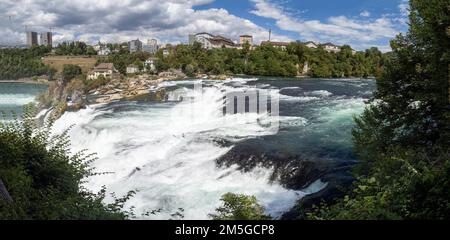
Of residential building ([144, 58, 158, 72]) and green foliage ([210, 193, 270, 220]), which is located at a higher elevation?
residential building ([144, 58, 158, 72])

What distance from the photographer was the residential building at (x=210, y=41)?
71062 mm

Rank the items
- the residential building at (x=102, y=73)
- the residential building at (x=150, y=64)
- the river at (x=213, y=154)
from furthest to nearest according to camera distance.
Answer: the residential building at (x=150, y=64), the residential building at (x=102, y=73), the river at (x=213, y=154)

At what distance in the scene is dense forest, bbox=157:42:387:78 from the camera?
56562 mm

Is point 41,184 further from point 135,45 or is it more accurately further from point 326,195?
point 135,45

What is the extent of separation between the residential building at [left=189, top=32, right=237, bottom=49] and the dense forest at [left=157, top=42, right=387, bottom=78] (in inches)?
99.5

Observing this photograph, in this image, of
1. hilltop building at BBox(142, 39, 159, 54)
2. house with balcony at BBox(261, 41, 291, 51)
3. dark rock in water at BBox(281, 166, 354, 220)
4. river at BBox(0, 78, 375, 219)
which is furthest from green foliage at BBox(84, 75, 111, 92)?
hilltop building at BBox(142, 39, 159, 54)

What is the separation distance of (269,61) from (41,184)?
5503 centimetres

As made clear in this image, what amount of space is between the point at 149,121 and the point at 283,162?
403 inches

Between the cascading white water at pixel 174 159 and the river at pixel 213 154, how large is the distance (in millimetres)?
27

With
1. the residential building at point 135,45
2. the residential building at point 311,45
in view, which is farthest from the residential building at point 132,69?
the residential building at point 311,45

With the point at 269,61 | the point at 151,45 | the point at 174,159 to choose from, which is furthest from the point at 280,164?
the point at 151,45

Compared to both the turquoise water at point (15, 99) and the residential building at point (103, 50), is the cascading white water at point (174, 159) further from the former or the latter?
the residential building at point (103, 50)

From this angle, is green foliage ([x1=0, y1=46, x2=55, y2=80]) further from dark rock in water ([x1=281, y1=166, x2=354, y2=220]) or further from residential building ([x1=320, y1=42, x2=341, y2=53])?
dark rock in water ([x1=281, y1=166, x2=354, y2=220])

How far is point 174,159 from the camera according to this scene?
13.6 m
